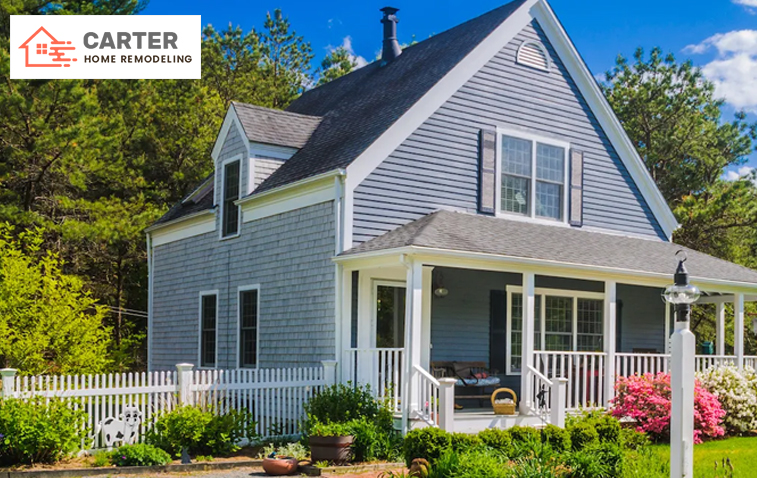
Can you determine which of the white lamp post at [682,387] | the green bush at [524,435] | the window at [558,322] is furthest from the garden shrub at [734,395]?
the white lamp post at [682,387]

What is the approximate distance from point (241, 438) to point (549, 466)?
5.79 metres

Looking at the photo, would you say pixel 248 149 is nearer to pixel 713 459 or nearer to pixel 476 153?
pixel 476 153

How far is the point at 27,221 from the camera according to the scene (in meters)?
23.0

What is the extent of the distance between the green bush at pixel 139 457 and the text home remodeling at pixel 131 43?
40.6 ft

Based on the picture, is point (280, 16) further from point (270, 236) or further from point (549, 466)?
point (549, 466)

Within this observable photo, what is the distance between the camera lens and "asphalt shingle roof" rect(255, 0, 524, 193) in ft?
51.6

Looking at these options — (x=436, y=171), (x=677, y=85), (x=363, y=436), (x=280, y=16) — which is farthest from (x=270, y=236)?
(x=280, y=16)

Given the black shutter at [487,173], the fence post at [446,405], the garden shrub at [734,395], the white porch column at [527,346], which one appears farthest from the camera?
the black shutter at [487,173]

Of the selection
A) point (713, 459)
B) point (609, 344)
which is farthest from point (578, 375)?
point (713, 459)

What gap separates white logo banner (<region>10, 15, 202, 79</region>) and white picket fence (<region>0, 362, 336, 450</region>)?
9.84m

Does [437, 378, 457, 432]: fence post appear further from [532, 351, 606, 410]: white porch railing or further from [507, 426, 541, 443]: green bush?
[532, 351, 606, 410]: white porch railing

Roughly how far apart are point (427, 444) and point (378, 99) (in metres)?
8.94

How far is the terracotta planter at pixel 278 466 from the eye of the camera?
38.0 ft

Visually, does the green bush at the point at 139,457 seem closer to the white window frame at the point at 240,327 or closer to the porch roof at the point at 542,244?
the porch roof at the point at 542,244
